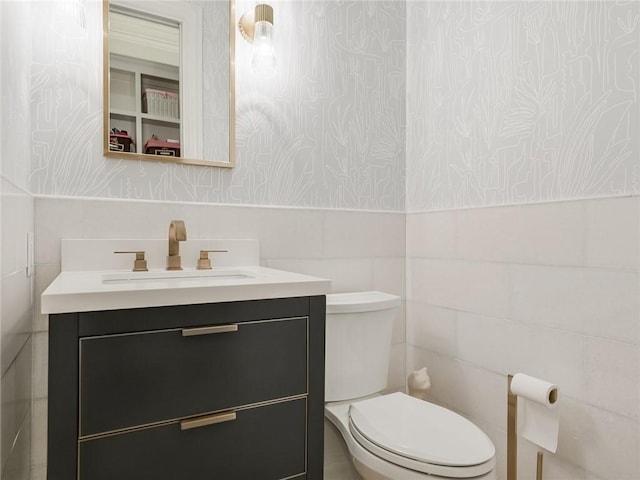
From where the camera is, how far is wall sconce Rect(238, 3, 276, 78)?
151 centimetres

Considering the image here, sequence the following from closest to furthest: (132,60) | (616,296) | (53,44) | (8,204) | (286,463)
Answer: (8,204)
(286,463)
(616,296)
(53,44)
(132,60)

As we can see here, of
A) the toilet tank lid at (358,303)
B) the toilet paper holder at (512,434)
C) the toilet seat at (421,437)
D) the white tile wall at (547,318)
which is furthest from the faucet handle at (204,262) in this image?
the toilet paper holder at (512,434)

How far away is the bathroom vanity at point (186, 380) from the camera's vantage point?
2.75 feet

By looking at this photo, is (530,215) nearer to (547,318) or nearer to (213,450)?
(547,318)

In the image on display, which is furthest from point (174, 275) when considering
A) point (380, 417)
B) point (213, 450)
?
point (380, 417)

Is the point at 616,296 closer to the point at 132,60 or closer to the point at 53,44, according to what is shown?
A: the point at 132,60

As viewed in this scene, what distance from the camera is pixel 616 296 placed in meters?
1.17

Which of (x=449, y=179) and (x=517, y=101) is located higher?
(x=517, y=101)

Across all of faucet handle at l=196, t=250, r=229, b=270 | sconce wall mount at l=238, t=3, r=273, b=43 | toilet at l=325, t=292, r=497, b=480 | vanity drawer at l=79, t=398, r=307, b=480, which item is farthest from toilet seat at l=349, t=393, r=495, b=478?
sconce wall mount at l=238, t=3, r=273, b=43

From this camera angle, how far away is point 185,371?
94 cm

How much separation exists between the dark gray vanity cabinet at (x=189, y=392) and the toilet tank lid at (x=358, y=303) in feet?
1.13

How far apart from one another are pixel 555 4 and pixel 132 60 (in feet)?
4.61

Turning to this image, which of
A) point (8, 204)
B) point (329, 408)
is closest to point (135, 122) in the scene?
point (8, 204)

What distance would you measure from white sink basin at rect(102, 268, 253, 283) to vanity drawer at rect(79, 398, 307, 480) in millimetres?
444
